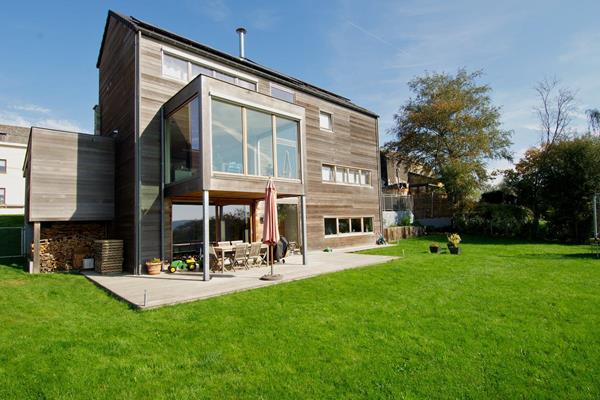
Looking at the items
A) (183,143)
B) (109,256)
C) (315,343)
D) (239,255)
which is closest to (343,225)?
(239,255)

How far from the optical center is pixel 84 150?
12.1 m

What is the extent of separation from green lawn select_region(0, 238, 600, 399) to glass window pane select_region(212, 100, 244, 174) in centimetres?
384

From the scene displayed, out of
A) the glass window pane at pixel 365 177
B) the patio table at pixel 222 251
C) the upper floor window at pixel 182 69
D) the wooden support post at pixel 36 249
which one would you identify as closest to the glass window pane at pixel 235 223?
the patio table at pixel 222 251

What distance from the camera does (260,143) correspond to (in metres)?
10.7

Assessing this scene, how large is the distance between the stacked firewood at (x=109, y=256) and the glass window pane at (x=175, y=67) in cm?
595

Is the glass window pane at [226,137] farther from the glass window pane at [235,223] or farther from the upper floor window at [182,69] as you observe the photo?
the glass window pane at [235,223]

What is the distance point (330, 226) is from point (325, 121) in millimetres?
5594

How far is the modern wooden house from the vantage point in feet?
31.7

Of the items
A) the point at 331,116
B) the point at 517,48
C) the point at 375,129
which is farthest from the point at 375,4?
the point at 375,129

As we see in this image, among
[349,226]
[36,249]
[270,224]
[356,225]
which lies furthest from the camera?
[356,225]

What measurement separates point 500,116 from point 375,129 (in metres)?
12.4

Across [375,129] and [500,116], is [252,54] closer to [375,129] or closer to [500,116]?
[375,129]

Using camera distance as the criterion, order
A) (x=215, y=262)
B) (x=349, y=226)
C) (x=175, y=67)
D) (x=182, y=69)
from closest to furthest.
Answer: (x=215, y=262) < (x=175, y=67) < (x=182, y=69) < (x=349, y=226)

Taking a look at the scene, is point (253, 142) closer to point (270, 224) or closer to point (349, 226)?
point (270, 224)
